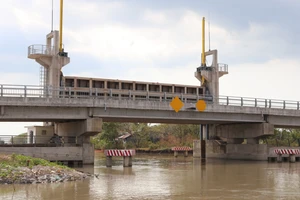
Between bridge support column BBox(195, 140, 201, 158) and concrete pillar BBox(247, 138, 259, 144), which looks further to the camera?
bridge support column BBox(195, 140, 201, 158)

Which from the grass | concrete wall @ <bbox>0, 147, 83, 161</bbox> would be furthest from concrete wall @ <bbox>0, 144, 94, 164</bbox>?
the grass

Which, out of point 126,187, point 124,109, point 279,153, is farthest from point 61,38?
point 126,187

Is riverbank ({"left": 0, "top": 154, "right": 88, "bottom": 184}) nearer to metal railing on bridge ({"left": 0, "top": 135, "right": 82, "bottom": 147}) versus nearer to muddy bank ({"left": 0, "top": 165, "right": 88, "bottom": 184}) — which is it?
muddy bank ({"left": 0, "top": 165, "right": 88, "bottom": 184})

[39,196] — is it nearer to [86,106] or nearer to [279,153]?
[86,106]

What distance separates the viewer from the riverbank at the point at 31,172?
22.8 metres

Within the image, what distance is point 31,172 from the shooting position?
78.4 ft

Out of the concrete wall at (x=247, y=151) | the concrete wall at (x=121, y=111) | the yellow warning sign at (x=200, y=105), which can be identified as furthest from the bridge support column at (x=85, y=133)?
the concrete wall at (x=247, y=151)

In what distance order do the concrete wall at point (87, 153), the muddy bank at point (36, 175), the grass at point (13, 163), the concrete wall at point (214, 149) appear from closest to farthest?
the muddy bank at point (36, 175) < the grass at point (13, 163) < the concrete wall at point (87, 153) < the concrete wall at point (214, 149)

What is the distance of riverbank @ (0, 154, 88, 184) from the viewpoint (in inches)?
899

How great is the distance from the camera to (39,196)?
18547mm

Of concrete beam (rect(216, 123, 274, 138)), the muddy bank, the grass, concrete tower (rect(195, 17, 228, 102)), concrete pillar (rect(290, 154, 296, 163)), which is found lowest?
concrete pillar (rect(290, 154, 296, 163))

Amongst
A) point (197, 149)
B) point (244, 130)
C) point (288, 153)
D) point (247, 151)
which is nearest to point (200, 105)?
point (244, 130)

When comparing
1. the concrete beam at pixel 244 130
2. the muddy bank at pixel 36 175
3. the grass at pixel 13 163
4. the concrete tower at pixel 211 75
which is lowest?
the muddy bank at pixel 36 175

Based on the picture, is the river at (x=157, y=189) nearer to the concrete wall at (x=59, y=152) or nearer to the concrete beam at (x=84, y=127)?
the concrete wall at (x=59, y=152)
